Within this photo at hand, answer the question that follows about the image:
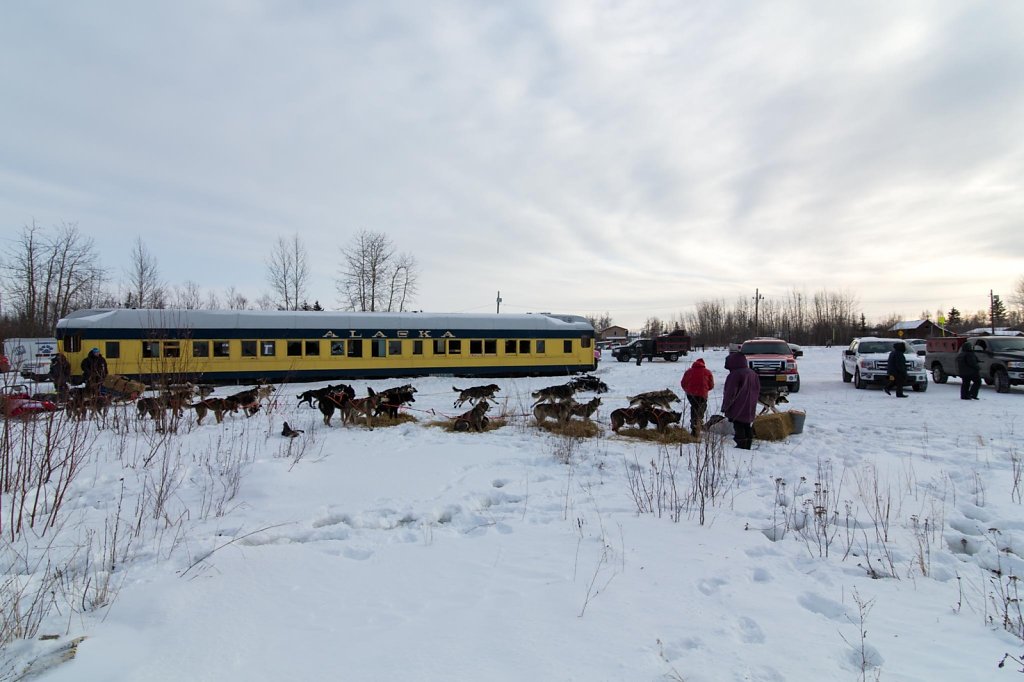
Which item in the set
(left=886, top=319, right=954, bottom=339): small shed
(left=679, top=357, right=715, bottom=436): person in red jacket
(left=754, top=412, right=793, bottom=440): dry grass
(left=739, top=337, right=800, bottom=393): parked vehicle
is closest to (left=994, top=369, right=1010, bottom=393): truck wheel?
(left=739, top=337, right=800, bottom=393): parked vehicle

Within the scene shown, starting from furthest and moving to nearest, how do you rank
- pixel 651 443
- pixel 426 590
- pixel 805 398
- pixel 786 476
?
pixel 805 398 < pixel 651 443 < pixel 786 476 < pixel 426 590

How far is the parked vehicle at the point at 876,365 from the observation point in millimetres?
15391

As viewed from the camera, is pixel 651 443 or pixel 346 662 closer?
pixel 346 662

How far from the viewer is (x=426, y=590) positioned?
334 centimetres

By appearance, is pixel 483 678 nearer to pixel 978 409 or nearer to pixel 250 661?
pixel 250 661

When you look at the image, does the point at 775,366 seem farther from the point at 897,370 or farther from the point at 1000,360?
the point at 1000,360

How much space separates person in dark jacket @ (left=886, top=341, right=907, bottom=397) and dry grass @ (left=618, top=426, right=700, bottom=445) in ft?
31.2

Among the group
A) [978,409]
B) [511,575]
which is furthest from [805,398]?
[511,575]

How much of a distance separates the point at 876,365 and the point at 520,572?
1764 cm

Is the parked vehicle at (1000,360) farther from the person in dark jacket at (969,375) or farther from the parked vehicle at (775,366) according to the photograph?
the parked vehicle at (775,366)

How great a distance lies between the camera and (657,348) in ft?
128

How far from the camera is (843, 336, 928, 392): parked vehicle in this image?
1539 cm

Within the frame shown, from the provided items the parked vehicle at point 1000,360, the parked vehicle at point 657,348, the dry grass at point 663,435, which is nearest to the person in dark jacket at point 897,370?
the parked vehicle at point 1000,360

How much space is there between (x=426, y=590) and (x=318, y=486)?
9.90 ft
